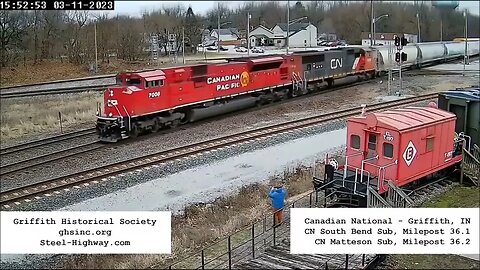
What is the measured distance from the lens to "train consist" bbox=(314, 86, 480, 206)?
1336 centimetres

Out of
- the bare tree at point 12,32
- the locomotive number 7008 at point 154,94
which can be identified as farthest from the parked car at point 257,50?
the bare tree at point 12,32

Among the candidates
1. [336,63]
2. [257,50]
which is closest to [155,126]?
[336,63]

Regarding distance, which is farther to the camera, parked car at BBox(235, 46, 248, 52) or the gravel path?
parked car at BBox(235, 46, 248, 52)

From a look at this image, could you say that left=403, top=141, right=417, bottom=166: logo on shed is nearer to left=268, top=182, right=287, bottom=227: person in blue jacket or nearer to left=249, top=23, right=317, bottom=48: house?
left=268, top=182, right=287, bottom=227: person in blue jacket

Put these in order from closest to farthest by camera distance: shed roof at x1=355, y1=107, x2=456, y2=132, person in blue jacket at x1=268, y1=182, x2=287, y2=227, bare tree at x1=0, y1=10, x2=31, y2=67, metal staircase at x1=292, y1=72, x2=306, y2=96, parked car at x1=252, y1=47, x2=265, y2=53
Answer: person in blue jacket at x1=268, y1=182, x2=287, y2=227 → shed roof at x1=355, y1=107, x2=456, y2=132 → bare tree at x1=0, y1=10, x2=31, y2=67 → metal staircase at x1=292, y1=72, x2=306, y2=96 → parked car at x1=252, y1=47, x2=265, y2=53

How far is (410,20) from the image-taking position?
71.8 metres

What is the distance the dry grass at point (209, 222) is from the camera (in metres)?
10.2

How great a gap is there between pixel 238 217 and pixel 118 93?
11.0 m

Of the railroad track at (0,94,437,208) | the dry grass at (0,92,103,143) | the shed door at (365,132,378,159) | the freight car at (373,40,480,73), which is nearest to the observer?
the shed door at (365,132,378,159)

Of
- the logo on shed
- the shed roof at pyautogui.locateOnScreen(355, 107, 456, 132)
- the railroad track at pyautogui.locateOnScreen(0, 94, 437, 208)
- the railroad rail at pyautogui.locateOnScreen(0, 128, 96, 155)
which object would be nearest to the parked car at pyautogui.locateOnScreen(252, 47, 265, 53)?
the railroad track at pyautogui.locateOnScreen(0, 94, 437, 208)

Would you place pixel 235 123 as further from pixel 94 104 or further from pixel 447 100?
pixel 447 100

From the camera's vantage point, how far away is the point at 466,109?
1709 centimetres

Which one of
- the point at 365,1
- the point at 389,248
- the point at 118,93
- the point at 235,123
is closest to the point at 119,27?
the point at 118,93

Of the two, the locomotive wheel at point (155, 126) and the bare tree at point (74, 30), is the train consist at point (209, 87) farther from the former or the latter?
the bare tree at point (74, 30)
